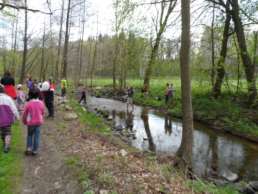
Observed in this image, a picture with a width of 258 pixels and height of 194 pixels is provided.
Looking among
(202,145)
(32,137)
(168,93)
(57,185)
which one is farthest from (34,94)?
(168,93)

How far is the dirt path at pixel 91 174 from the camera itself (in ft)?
16.2

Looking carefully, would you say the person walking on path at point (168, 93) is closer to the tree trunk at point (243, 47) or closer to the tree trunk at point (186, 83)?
the tree trunk at point (243, 47)

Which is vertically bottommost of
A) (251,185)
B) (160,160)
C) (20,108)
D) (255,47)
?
(251,185)

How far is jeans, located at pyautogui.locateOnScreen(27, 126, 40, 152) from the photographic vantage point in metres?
6.52

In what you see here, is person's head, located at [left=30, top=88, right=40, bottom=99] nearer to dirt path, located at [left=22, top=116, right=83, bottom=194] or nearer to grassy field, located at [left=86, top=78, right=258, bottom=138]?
dirt path, located at [left=22, top=116, right=83, bottom=194]

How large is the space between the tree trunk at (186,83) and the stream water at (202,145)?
1408 mm

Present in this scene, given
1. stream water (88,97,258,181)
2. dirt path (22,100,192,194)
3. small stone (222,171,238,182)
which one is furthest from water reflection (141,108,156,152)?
dirt path (22,100,192,194)

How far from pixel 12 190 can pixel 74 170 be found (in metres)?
Answer: 1.35

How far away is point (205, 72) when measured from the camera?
18.7 m

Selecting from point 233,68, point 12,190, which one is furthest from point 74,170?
point 233,68

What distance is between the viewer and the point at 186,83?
25.6ft

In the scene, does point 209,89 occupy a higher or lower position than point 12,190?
higher

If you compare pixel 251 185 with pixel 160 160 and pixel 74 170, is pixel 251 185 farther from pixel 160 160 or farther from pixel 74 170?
pixel 74 170

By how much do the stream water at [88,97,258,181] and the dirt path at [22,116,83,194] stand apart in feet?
16.2
